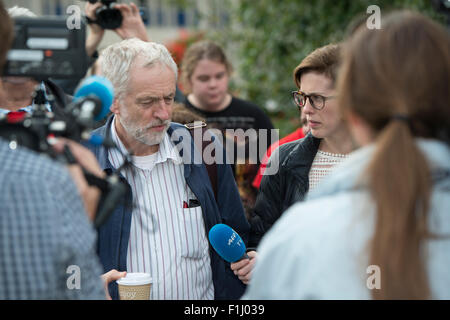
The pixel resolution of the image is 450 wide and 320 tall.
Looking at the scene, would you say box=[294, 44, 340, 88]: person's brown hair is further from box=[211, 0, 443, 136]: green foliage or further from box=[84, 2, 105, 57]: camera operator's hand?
box=[211, 0, 443, 136]: green foliage

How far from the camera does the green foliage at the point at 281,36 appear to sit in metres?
7.63

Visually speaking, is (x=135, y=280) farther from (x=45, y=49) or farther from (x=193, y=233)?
(x=45, y=49)

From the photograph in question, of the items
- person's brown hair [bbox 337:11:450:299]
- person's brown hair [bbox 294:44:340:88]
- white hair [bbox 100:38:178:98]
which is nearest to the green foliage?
person's brown hair [bbox 294:44:340:88]

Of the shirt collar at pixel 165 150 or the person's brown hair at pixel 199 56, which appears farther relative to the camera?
the person's brown hair at pixel 199 56

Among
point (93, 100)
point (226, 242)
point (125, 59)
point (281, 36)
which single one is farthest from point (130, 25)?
point (281, 36)

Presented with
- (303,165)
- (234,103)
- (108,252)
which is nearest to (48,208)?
(108,252)

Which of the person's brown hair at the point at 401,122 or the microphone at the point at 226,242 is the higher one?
the person's brown hair at the point at 401,122

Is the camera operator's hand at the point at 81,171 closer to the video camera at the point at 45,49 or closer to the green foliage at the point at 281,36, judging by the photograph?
the video camera at the point at 45,49

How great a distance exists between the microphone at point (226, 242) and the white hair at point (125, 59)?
904 mm

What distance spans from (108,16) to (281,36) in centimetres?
432

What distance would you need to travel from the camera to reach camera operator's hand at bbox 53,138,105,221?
1.77m

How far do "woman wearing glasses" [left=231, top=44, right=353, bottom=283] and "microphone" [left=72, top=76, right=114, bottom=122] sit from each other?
1.51m

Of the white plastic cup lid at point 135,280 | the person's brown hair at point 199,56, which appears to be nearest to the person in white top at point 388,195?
the white plastic cup lid at point 135,280
